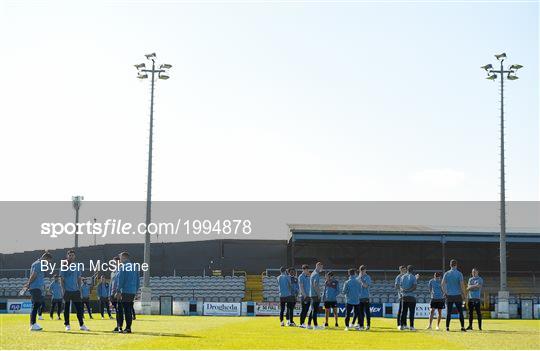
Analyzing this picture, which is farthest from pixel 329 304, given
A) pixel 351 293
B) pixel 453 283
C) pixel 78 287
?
pixel 78 287

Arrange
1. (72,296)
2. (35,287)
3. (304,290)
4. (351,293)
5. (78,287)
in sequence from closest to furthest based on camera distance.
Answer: (35,287), (72,296), (78,287), (304,290), (351,293)

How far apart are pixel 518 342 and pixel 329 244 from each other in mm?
43661

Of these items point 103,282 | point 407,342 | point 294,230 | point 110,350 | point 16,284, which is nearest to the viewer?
point 110,350

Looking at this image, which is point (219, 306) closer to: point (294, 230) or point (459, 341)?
point (294, 230)

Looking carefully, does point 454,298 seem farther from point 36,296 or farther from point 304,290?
point 36,296

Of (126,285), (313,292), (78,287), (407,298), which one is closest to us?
(126,285)

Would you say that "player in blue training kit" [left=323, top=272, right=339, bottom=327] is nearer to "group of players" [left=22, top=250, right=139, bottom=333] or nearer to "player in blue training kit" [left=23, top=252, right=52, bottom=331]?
"group of players" [left=22, top=250, right=139, bottom=333]

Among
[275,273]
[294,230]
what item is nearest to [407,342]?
[294,230]

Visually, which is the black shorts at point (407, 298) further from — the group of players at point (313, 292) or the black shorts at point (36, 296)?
the black shorts at point (36, 296)

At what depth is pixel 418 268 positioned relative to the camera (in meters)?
62.1

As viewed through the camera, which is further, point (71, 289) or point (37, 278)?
point (71, 289)

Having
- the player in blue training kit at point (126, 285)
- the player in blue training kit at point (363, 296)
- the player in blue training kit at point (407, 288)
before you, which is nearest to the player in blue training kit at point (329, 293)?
the player in blue training kit at point (363, 296)

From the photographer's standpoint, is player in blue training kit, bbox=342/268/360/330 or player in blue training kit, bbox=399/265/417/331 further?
player in blue training kit, bbox=399/265/417/331

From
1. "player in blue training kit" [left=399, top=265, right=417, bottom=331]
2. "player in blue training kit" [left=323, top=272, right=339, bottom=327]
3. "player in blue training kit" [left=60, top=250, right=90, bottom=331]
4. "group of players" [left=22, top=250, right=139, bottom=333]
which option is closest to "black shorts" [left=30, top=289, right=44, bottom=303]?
"group of players" [left=22, top=250, right=139, bottom=333]
